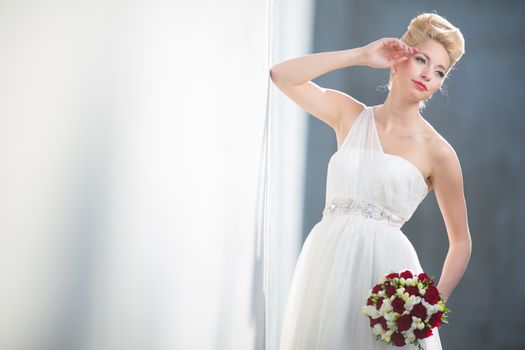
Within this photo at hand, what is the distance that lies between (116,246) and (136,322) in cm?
14

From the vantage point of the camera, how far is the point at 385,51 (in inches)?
82.6

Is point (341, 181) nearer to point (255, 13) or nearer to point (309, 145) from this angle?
point (255, 13)

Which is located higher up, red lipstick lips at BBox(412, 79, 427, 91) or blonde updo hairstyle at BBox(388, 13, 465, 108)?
blonde updo hairstyle at BBox(388, 13, 465, 108)

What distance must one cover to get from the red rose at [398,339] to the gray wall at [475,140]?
1.86 metres

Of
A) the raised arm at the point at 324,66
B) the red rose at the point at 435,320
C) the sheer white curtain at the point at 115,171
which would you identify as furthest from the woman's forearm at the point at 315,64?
the red rose at the point at 435,320

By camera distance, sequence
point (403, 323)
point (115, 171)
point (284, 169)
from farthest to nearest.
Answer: point (284, 169)
point (403, 323)
point (115, 171)

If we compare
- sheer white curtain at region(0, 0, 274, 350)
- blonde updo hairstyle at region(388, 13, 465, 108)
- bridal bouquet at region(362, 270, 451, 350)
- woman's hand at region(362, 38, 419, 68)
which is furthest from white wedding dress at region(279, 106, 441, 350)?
sheer white curtain at region(0, 0, 274, 350)

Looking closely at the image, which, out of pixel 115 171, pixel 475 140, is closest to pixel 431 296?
pixel 115 171

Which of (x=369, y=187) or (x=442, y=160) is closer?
(x=369, y=187)

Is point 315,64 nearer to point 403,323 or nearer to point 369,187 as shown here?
point 369,187

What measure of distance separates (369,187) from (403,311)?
47 cm

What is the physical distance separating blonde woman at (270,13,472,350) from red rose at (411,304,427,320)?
17 centimetres

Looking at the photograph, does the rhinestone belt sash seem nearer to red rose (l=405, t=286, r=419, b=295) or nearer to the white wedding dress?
the white wedding dress

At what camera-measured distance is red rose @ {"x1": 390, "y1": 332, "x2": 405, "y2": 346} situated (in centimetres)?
171
